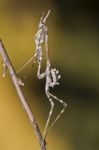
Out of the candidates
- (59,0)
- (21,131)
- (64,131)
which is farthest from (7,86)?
(59,0)

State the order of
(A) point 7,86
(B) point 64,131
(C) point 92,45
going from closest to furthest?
(A) point 7,86 → (B) point 64,131 → (C) point 92,45

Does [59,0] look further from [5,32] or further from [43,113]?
[43,113]

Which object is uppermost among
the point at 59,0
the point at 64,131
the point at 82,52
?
the point at 59,0

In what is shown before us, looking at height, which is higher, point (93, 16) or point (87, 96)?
point (93, 16)

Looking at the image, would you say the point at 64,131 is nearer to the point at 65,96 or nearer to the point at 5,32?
the point at 65,96

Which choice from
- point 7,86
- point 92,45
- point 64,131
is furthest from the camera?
point 92,45

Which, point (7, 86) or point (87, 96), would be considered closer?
point (7, 86)
